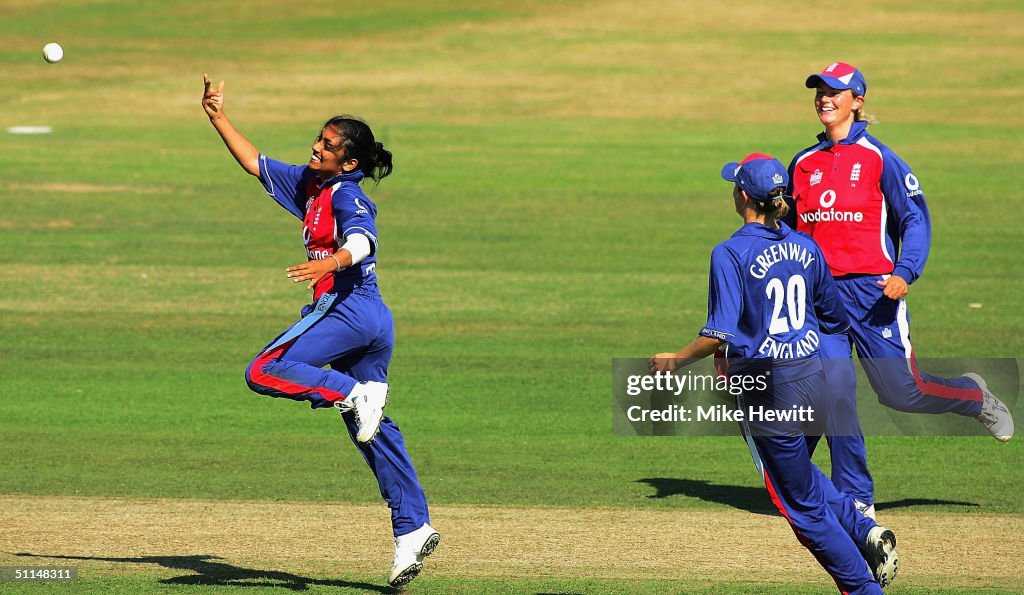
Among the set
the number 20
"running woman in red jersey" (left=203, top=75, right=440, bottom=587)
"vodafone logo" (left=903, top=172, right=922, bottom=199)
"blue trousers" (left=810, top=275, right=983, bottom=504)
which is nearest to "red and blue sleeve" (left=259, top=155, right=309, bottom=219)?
"running woman in red jersey" (left=203, top=75, right=440, bottom=587)

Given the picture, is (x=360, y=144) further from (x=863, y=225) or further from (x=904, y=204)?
(x=904, y=204)

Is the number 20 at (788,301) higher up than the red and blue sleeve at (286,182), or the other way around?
the red and blue sleeve at (286,182)

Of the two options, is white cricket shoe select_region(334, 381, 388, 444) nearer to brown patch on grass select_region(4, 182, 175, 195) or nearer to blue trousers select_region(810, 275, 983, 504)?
blue trousers select_region(810, 275, 983, 504)

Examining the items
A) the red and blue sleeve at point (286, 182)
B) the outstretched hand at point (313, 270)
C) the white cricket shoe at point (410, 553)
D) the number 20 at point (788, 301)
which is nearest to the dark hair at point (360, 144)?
the red and blue sleeve at point (286, 182)

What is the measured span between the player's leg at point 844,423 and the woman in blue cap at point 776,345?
266 mm

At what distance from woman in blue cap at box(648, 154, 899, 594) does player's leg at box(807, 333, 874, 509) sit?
0.87ft

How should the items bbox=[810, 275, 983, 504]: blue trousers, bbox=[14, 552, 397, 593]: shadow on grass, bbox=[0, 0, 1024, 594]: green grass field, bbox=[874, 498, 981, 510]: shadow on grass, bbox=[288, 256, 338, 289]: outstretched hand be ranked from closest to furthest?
bbox=[288, 256, 338, 289]: outstretched hand → bbox=[14, 552, 397, 593]: shadow on grass → bbox=[810, 275, 983, 504]: blue trousers → bbox=[874, 498, 981, 510]: shadow on grass → bbox=[0, 0, 1024, 594]: green grass field

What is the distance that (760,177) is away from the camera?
6707mm

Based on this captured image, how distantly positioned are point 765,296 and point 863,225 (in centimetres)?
229

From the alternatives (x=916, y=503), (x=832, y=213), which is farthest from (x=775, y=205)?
(x=916, y=503)

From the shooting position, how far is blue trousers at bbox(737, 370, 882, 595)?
6699 millimetres

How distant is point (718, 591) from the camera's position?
753 centimetres

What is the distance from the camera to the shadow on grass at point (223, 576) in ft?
25.0

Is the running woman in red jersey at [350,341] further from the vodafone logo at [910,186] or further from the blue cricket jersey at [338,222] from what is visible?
the vodafone logo at [910,186]
